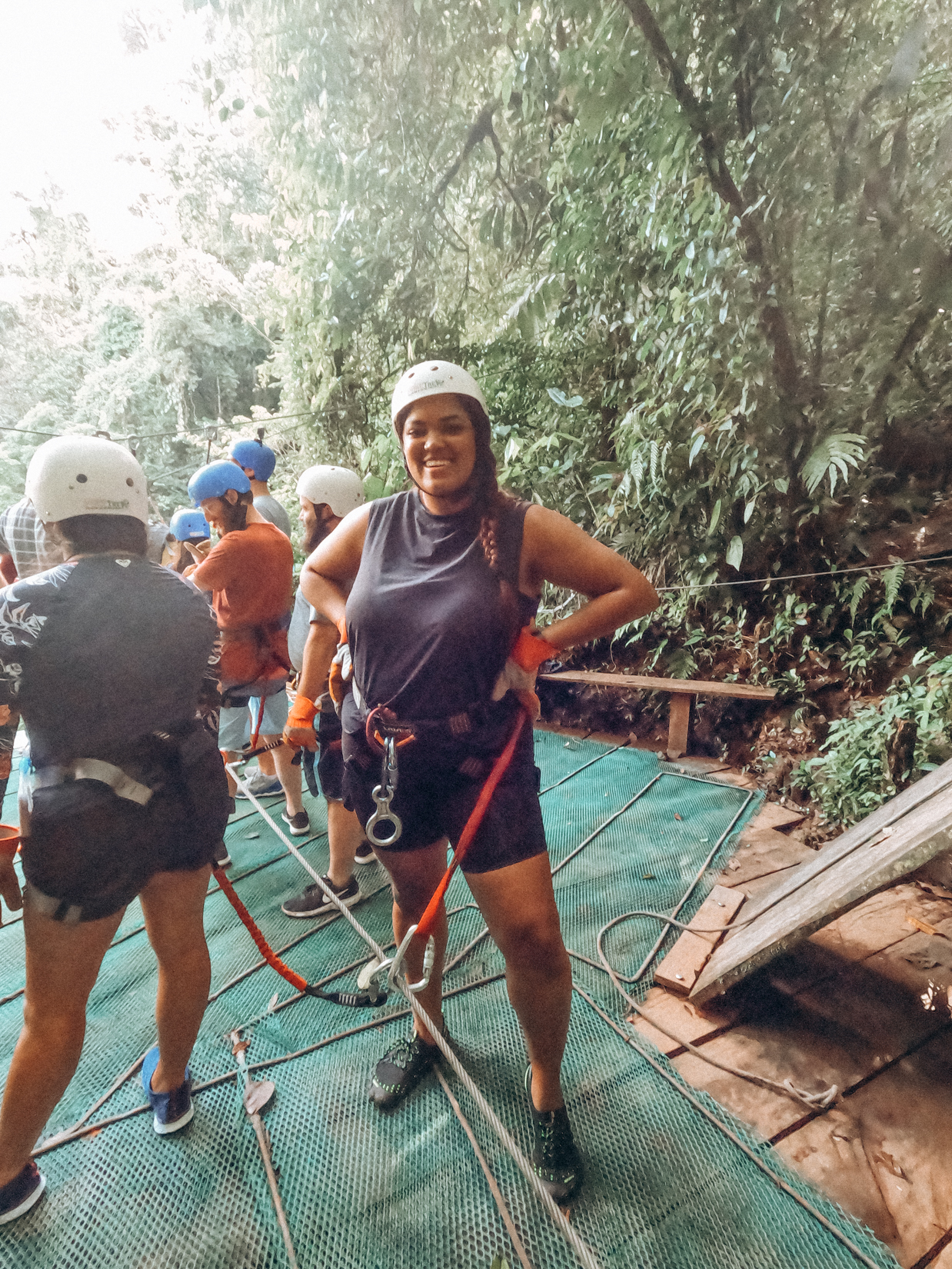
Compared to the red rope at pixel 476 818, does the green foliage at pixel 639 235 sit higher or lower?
higher

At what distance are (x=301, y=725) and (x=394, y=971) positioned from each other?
0.68m

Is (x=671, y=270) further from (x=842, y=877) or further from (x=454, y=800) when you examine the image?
(x=454, y=800)

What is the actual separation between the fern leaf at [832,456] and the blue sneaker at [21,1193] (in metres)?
3.97

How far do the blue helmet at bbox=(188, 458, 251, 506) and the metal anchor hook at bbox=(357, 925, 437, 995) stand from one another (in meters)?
1.92

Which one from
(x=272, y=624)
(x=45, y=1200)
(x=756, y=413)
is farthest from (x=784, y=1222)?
(x=756, y=413)

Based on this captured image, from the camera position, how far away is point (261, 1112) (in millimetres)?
1670

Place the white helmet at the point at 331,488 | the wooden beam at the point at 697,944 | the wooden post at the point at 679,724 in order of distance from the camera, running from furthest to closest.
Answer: the wooden post at the point at 679,724 → the white helmet at the point at 331,488 → the wooden beam at the point at 697,944

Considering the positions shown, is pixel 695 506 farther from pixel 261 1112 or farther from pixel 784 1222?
pixel 261 1112

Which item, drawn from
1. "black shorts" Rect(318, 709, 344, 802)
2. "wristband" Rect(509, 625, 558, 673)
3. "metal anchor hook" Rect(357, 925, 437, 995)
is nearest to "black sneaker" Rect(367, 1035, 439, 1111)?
"metal anchor hook" Rect(357, 925, 437, 995)

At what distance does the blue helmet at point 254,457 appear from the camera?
3191mm

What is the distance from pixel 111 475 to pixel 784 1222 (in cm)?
224

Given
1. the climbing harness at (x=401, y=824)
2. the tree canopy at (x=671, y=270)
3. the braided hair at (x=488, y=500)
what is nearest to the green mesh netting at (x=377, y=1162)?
the climbing harness at (x=401, y=824)

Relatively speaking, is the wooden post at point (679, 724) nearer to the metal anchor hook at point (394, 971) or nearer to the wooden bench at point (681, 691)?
the wooden bench at point (681, 691)

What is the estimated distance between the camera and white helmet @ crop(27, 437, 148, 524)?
4.17 feet
